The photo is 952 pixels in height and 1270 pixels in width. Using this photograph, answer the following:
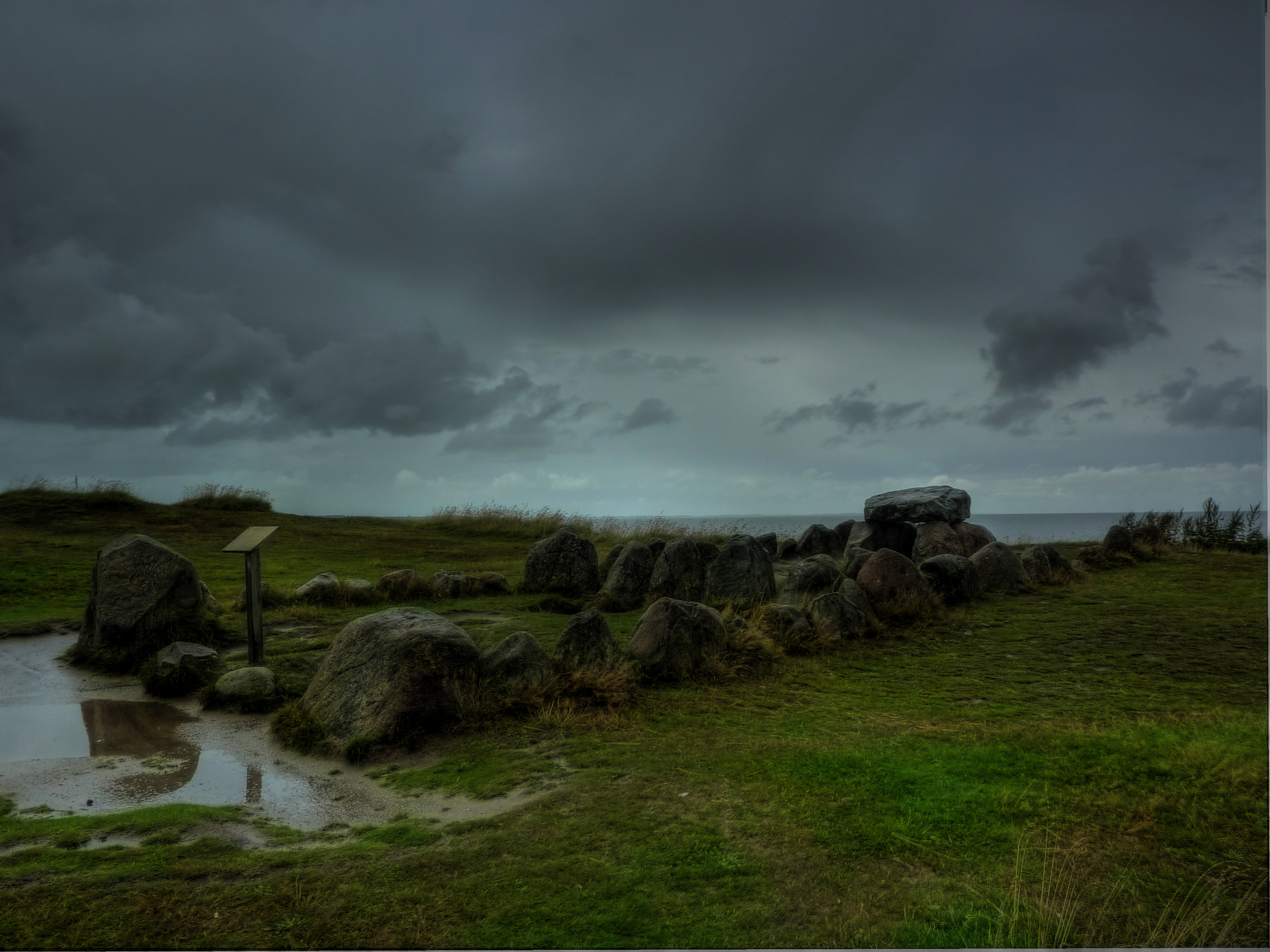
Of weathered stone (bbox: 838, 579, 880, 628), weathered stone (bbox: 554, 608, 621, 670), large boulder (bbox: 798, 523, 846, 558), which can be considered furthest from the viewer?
large boulder (bbox: 798, 523, 846, 558)

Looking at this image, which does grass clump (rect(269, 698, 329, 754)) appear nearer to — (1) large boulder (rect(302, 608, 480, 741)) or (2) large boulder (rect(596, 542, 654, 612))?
(1) large boulder (rect(302, 608, 480, 741))

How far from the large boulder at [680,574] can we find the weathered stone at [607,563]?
2.76 metres

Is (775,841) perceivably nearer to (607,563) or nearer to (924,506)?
(607,563)

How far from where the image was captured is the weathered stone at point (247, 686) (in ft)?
27.1

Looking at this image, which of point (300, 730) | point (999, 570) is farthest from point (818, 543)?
point (300, 730)

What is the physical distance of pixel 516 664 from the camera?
7.79 m

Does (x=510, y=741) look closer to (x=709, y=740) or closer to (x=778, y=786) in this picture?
(x=709, y=740)

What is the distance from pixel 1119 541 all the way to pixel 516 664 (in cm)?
1574

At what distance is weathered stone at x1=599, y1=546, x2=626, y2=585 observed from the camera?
16594mm

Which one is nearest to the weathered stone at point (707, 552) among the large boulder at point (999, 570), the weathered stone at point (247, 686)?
the large boulder at point (999, 570)

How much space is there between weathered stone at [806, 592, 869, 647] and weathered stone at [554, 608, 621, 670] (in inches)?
133

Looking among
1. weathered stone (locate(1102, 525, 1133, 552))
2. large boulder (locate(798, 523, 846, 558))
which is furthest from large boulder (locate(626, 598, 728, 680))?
weathered stone (locate(1102, 525, 1133, 552))

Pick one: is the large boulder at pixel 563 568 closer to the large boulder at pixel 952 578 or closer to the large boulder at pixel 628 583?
the large boulder at pixel 628 583

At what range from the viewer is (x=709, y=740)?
6566mm
